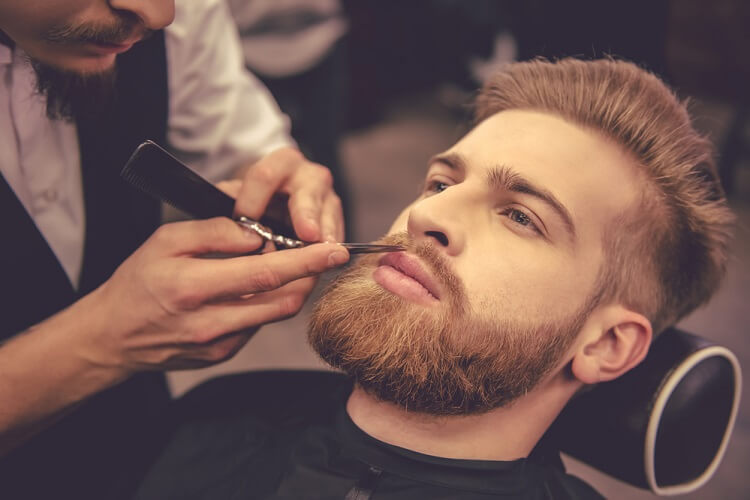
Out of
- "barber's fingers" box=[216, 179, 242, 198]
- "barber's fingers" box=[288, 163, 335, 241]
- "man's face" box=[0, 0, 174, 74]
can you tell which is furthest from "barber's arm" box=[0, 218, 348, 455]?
"man's face" box=[0, 0, 174, 74]

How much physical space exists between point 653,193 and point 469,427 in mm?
586

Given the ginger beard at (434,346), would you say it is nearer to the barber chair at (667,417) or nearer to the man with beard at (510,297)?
the man with beard at (510,297)

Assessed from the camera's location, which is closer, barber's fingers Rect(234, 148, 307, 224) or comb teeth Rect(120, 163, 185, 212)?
comb teeth Rect(120, 163, 185, 212)

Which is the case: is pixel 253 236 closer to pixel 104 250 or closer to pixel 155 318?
pixel 155 318

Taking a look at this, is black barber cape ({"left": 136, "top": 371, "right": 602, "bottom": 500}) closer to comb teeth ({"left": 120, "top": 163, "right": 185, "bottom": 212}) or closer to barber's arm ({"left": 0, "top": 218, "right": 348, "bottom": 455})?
barber's arm ({"left": 0, "top": 218, "right": 348, "bottom": 455})

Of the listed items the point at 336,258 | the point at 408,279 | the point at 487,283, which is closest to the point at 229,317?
the point at 336,258

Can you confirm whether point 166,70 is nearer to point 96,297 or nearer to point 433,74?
point 96,297

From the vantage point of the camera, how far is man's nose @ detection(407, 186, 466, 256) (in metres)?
1.07

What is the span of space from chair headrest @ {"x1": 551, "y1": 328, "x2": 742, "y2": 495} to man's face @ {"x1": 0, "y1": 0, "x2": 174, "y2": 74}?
1082 mm

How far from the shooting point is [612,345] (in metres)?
1.20

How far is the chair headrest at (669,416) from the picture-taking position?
3.77 feet

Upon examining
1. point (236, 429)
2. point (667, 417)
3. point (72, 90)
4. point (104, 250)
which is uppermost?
point (72, 90)

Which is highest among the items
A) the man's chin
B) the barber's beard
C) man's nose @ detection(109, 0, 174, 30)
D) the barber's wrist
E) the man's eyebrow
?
man's nose @ detection(109, 0, 174, 30)

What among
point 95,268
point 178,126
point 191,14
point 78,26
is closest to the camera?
point 78,26
